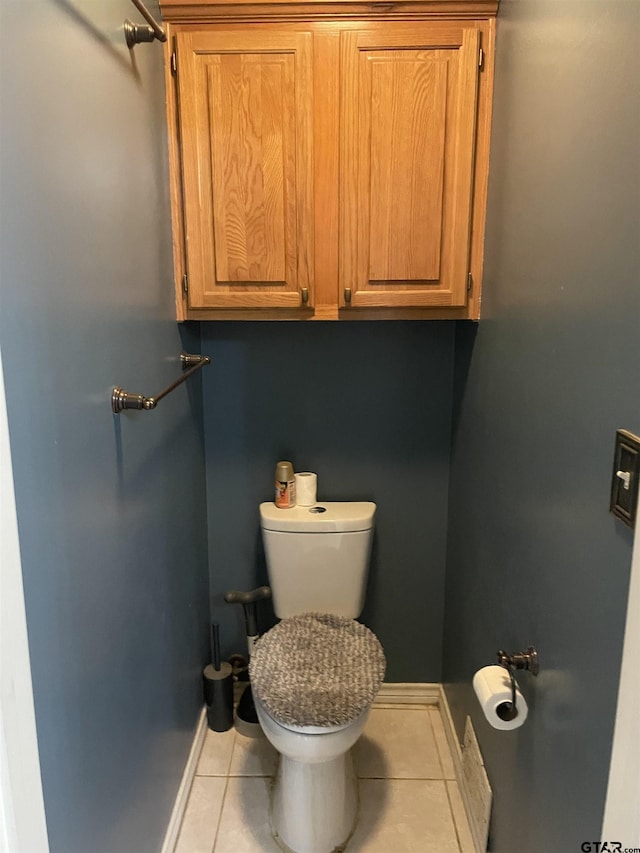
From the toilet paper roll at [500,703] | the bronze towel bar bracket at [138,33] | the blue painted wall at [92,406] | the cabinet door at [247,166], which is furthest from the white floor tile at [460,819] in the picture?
the bronze towel bar bracket at [138,33]

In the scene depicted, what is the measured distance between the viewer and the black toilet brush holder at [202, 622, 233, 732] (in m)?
1.99

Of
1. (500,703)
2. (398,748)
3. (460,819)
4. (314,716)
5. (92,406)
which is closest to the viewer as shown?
(92,406)

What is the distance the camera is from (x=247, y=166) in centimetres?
159

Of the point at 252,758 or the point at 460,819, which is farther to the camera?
the point at 252,758

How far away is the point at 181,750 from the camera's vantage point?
1716mm

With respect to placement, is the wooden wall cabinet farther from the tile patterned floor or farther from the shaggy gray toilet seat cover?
the tile patterned floor

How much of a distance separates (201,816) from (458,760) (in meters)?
0.77

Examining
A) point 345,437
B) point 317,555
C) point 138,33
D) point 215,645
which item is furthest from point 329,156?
point 215,645

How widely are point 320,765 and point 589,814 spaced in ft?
2.73

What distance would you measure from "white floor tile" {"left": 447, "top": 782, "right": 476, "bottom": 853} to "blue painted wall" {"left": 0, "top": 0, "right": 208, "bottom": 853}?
782 millimetres

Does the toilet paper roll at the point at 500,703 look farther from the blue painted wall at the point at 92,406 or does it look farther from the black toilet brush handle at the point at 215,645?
the black toilet brush handle at the point at 215,645

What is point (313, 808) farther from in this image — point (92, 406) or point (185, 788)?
point (92, 406)

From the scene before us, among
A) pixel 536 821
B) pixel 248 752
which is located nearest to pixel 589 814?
pixel 536 821

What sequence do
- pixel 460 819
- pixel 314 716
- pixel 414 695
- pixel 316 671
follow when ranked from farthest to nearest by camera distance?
pixel 414 695 → pixel 460 819 → pixel 316 671 → pixel 314 716
